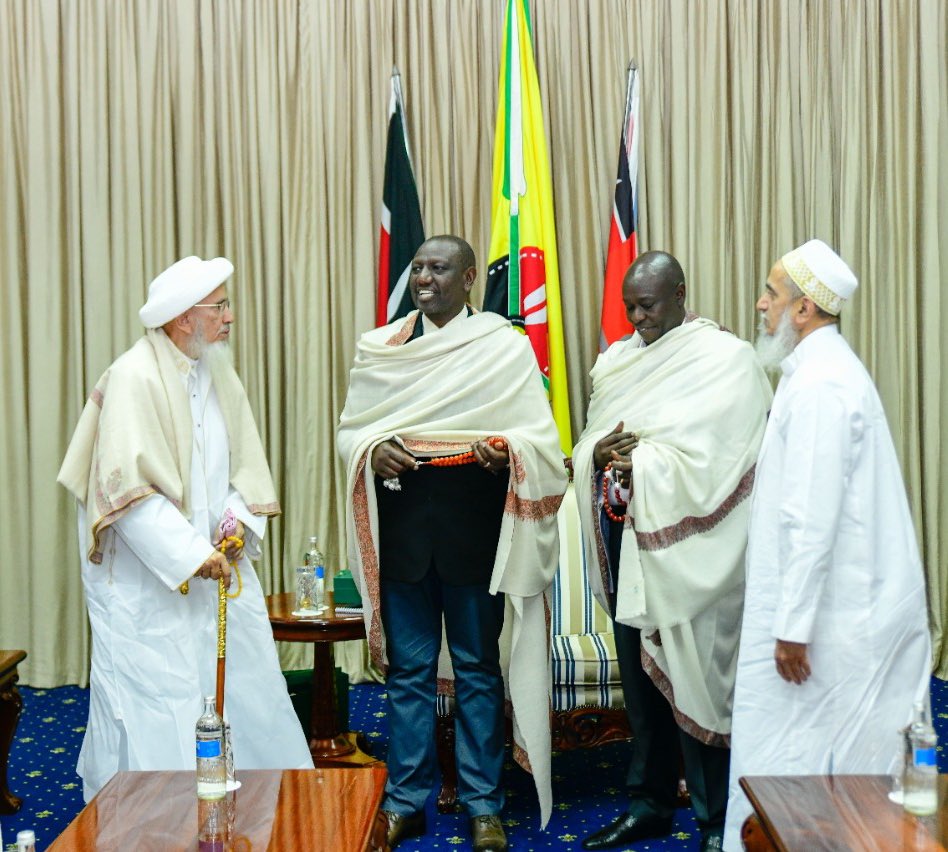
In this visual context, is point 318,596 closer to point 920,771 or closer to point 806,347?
point 806,347

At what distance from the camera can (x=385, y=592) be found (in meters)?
3.48

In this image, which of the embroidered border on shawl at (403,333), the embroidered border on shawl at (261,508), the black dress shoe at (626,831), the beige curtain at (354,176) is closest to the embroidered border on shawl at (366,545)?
the embroidered border on shawl at (261,508)

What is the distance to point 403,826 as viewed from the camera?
3436 mm

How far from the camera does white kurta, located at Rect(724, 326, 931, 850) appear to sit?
8.80 ft

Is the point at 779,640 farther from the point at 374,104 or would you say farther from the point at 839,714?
the point at 374,104

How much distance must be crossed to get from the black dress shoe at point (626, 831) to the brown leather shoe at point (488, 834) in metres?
0.25

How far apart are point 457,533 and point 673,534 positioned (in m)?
0.61

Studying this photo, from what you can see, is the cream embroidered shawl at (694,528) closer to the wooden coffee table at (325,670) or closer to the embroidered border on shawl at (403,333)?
the embroidered border on shawl at (403,333)

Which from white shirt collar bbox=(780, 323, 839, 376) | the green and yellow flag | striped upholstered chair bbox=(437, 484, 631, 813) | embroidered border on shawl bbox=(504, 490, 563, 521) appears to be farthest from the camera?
the green and yellow flag

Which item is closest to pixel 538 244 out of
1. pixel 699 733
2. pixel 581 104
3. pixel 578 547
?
pixel 581 104

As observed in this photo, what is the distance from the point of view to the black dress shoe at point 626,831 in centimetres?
338

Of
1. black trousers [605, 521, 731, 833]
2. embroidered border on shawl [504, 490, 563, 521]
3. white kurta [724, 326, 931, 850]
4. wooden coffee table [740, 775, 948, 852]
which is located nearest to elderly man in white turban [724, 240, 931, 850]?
white kurta [724, 326, 931, 850]

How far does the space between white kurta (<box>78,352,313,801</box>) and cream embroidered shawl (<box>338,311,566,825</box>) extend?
16.2 inches

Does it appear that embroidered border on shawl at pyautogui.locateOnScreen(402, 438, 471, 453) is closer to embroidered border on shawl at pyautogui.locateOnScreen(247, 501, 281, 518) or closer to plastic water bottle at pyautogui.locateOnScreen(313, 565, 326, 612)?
embroidered border on shawl at pyautogui.locateOnScreen(247, 501, 281, 518)
